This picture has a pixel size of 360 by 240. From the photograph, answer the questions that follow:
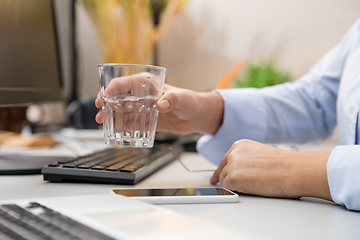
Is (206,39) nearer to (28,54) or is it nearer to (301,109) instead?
(301,109)

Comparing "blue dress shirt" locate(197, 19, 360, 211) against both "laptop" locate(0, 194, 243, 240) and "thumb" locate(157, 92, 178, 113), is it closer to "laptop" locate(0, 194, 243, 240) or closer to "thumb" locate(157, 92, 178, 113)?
"thumb" locate(157, 92, 178, 113)

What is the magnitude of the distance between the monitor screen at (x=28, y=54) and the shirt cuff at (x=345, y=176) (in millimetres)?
570

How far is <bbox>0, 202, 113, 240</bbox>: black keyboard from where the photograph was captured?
0.73ft

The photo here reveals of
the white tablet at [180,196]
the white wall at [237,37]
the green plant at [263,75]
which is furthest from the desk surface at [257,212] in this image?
the white wall at [237,37]

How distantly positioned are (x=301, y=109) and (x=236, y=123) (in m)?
0.20

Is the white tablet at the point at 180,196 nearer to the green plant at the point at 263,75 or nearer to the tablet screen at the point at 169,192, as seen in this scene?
the tablet screen at the point at 169,192

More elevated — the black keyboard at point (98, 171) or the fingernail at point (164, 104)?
the fingernail at point (164, 104)

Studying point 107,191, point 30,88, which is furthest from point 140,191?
A: point 30,88

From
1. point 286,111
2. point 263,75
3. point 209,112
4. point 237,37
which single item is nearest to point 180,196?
point 209,112

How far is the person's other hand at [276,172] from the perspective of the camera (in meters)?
0.41

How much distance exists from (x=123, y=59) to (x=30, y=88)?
2.70ft

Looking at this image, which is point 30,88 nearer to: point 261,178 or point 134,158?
point 134,158

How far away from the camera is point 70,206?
30 cm

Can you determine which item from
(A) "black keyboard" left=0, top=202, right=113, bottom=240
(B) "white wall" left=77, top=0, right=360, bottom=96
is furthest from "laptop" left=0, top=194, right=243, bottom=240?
(B) "white wall" left=77, top=0, right=360, bottom=96
